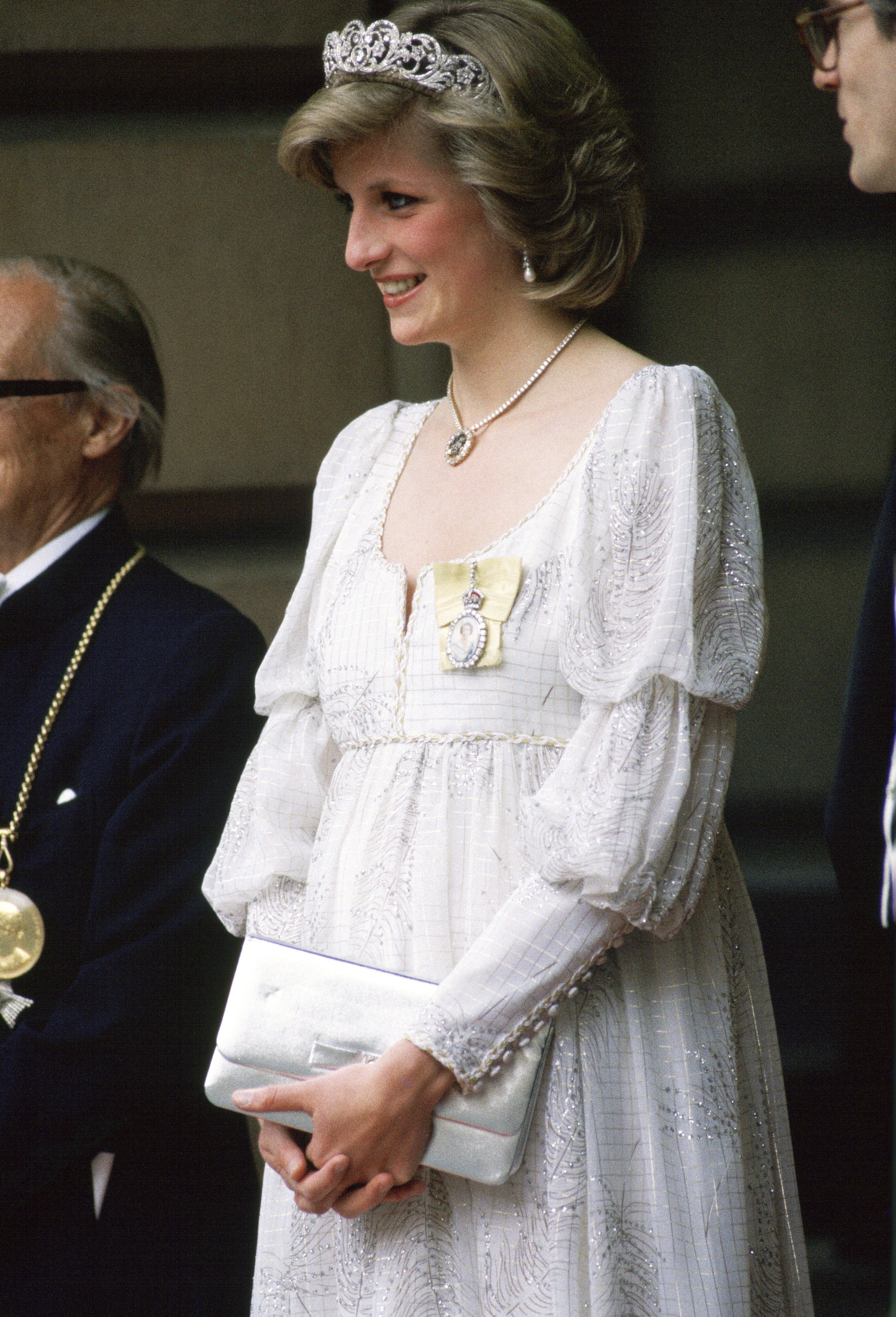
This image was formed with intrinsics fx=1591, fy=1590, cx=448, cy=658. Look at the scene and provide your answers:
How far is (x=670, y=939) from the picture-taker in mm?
1479

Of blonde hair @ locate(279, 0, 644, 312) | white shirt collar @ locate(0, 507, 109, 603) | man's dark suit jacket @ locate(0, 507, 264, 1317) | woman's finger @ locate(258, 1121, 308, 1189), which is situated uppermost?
blonde hair @ locate(279, 0, 644, 312)

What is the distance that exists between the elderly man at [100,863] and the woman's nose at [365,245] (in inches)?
24.9

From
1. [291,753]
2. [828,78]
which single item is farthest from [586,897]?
[828,78]

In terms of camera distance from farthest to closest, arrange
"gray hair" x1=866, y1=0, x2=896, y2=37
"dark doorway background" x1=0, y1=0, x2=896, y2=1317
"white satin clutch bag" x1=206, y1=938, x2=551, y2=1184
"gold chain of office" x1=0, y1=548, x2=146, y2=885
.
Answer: "dark doorway background" x1=0, y1=0, x2=896, y2=1317, "gold chain of office" x1=0, y1=548, x2=146, y2=885, "white satin clutch bag" x1=206, y1=938, x2=551, y2=1184, "gray hair" x1=866, y1=0, x2=896, y2=37

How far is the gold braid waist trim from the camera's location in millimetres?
1497

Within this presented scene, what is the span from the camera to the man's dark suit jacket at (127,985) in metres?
1.87

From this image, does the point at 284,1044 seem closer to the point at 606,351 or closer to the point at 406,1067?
the point at 406,1067

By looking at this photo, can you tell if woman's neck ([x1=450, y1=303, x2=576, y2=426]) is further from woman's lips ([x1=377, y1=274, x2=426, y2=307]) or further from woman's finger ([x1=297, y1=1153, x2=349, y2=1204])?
woman's finger ([x1=297, y1=1153, x2=349, y2=1204])

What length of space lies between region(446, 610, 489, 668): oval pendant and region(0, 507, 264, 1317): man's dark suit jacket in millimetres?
585

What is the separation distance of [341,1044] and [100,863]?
0.65m

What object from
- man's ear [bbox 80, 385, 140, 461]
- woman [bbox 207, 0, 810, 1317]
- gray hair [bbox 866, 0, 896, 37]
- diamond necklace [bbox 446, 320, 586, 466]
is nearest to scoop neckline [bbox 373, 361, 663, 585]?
woman [bbox 207, 0, 810, 1317]

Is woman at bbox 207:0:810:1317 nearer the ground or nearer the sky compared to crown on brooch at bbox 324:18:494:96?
nearer the ground

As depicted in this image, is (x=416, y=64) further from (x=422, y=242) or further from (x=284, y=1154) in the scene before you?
(x=284, y=1154)

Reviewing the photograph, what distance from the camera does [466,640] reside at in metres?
1.51
